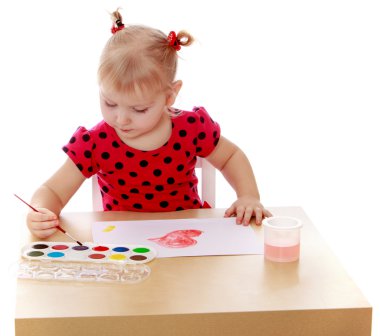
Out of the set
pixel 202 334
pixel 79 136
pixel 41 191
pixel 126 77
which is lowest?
pixel 202 334

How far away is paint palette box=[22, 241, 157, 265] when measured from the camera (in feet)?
4.34

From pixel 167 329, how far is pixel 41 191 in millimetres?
589

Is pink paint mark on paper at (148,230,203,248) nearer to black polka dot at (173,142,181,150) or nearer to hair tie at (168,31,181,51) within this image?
black polka dot at (173,142,181,150)

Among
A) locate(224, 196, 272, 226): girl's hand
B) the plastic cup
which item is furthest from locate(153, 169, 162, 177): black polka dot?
the plastic cup

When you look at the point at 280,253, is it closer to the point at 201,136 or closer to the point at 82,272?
the point at 82,272

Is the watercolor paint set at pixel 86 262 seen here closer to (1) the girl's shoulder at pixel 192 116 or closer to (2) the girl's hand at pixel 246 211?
(2) the girl's hand at pixel 246 211

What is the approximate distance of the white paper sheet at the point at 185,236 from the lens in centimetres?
139

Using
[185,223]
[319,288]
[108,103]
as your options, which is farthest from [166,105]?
[319,288]

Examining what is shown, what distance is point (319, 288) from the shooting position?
4.05 ft

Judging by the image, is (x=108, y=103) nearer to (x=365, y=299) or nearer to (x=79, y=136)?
(x=79, y=136)

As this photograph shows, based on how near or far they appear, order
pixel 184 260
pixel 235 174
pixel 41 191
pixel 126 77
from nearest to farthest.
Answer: pixel 184 260, pixel 126 77, pixel 41 191, pixel 235 174

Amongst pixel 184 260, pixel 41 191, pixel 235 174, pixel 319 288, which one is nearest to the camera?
pixel 319 288

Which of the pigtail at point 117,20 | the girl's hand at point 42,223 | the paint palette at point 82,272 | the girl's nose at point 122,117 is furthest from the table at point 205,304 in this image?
the pigtail at point 117,20

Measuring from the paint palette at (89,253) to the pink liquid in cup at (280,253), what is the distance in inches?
8.3
